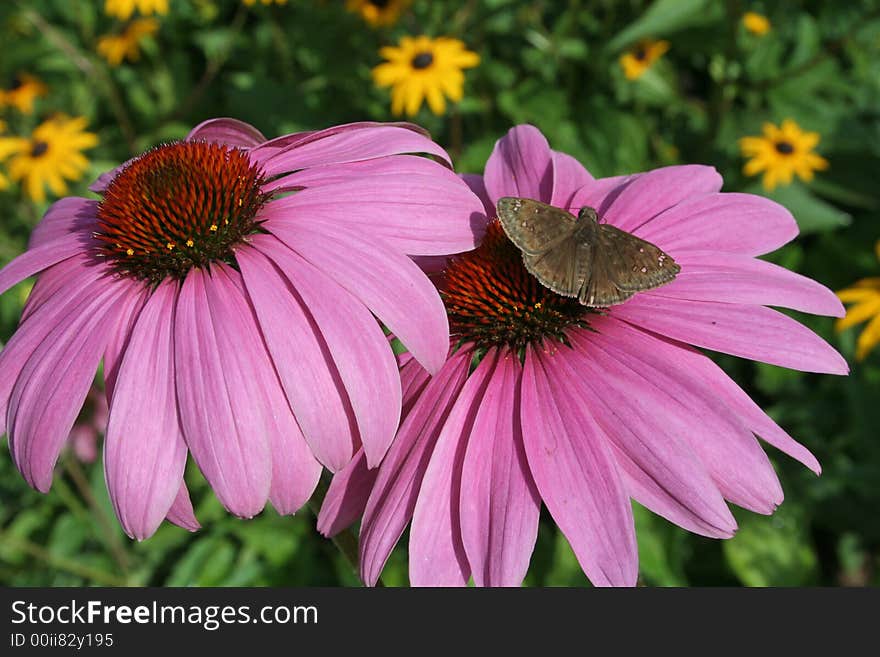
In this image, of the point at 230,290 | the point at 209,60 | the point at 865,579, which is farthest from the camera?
the point at 209,60

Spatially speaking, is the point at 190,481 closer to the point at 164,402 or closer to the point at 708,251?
the point at 164,402

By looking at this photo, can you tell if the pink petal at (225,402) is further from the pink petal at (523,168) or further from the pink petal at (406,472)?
the pink petal at (523,168)

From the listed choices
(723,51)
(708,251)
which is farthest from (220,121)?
(723,51)

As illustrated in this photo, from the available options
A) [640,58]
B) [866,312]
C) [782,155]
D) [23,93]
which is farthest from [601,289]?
[23,93]

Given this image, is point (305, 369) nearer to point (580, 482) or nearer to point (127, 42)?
point (580, 482)

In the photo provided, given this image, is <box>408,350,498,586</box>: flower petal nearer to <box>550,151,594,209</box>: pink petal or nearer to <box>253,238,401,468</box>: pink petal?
<box>253,238,401,468</box>: pink petal

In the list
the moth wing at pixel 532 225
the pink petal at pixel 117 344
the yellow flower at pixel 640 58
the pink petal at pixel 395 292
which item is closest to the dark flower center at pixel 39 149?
the yellow flower at pixel 640 58
